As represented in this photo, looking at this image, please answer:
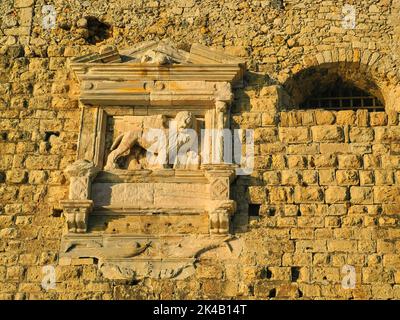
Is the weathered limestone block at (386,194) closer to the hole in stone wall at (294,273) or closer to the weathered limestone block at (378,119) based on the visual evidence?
the weathered limestone block at (378,119)

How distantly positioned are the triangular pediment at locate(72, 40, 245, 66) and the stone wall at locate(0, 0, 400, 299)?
293 mm

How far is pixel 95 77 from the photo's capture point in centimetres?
855

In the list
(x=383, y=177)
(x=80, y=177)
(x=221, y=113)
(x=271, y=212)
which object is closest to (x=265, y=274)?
(x=271, y=212)

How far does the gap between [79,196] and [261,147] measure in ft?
6.33

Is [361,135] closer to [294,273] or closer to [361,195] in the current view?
[361,195]

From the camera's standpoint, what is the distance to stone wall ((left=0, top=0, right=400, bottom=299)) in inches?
299

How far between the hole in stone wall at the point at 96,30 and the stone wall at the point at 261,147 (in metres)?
0.01

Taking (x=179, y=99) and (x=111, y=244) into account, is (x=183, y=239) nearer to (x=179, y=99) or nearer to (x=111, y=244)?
(x=111, y=244)

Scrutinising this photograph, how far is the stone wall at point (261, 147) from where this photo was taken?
24.9 feet

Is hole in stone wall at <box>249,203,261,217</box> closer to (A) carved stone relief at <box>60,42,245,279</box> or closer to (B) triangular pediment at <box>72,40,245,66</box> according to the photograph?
(A) carved stone relief at <box>60,42,245,279</box>

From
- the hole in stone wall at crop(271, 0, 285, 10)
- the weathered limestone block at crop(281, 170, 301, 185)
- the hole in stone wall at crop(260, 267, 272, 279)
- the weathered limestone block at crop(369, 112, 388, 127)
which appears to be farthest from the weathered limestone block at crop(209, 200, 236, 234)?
the hole in stone wall at crop(271, 0, 285, 10)

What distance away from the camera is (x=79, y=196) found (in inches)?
310

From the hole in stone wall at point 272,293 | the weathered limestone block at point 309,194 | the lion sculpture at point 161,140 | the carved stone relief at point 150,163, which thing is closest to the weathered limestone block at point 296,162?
the weathered limestone block at point 309,194
